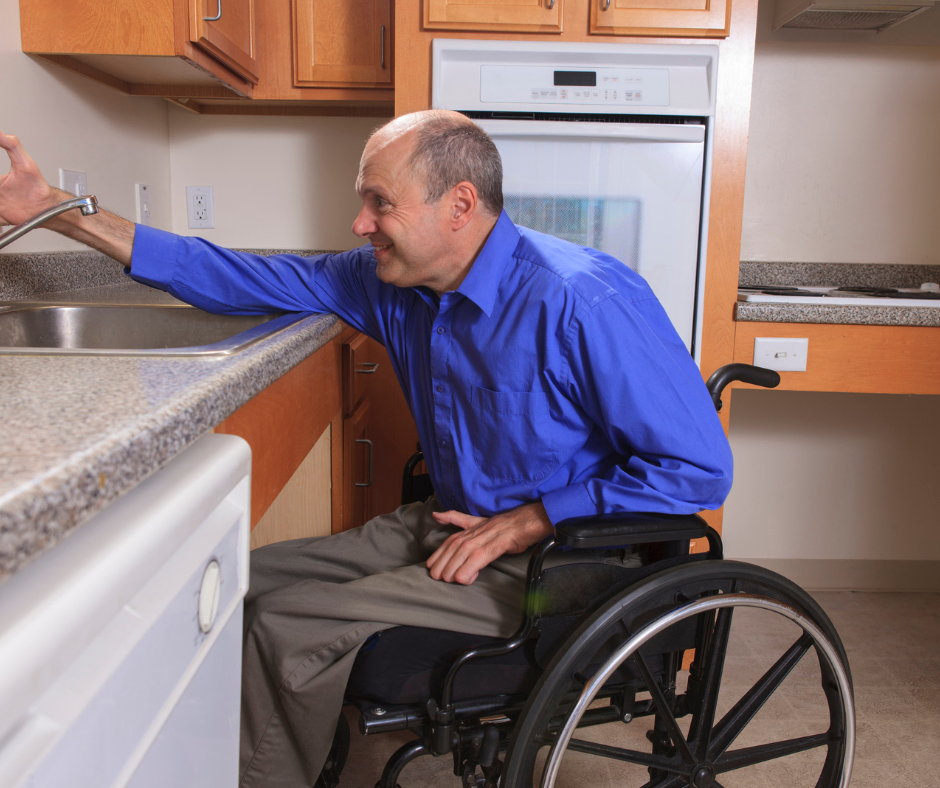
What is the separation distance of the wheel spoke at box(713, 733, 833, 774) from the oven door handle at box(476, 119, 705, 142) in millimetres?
1290

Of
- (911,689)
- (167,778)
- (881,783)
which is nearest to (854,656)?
(911,689)

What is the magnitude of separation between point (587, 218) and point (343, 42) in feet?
2.77

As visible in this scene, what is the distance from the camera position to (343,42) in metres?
2.00

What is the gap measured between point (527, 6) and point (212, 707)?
1.67 metres

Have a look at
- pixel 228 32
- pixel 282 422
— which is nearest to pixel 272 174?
pixel 228 32

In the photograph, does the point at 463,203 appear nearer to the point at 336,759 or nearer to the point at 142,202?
the point at 336,759

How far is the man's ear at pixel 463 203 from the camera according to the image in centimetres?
108

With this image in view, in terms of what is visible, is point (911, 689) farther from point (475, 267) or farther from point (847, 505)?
point (475, 267)

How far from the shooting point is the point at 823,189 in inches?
87.6

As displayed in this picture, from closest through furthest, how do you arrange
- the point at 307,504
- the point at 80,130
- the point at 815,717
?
the point at 307,504, the point at 815,717, the point at 80,130

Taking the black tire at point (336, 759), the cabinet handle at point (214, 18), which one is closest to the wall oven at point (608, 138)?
the cabinet handle at point (214, 18)

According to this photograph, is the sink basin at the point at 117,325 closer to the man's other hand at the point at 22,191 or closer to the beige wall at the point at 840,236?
the man's other hand at the point at 22,191

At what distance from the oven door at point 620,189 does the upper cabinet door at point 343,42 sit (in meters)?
0.50

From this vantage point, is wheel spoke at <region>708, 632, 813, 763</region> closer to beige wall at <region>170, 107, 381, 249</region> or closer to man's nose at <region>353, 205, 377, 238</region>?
man's nose at <region>353, 205, 377, 238</region>
